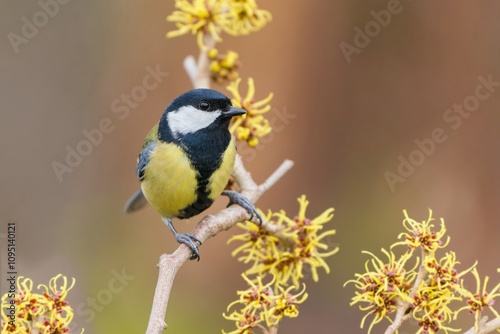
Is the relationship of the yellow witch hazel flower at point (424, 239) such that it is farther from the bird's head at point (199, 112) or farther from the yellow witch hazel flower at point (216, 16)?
the yellow witch hazel flower at point (216, 16)

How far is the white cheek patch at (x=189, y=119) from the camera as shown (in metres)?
2.40

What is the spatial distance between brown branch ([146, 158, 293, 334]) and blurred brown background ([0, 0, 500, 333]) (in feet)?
6.25

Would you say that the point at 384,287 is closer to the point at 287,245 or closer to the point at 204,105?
the point at 287,245

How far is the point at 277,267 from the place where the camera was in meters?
2.14

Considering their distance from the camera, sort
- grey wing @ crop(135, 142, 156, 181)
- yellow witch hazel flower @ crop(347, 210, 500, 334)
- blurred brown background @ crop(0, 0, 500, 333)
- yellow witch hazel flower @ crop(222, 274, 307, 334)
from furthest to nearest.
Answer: blurred brown background @ crop(0, 0, 500, 333)
grey wing @ crop(135, 142, 156, 181)
yellow witch hazel flower @ crop(222, 274, 307, 334)
yellow witch hazel flower @ crop(347, 210, 500, 334)

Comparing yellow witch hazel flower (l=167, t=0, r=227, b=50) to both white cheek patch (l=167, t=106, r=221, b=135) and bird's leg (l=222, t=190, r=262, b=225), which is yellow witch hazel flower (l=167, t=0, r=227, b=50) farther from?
bird's leg (l=222, t=190, r=262, b=225)

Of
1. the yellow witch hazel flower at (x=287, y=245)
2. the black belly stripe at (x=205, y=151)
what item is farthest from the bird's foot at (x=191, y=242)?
the black belly stripe at (x=205, y=151)

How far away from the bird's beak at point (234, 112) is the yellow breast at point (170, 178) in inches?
9.0

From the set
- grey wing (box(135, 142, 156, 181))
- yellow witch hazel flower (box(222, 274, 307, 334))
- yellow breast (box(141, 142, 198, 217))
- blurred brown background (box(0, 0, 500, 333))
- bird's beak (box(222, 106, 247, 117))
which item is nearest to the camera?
yellow witch hazel flower (box(222, 274, 307, 334))

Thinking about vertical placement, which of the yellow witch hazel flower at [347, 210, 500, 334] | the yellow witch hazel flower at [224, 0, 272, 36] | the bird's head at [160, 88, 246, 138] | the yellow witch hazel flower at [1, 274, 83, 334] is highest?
the yellow witch hazel flower at [224, 0, 272, 36]

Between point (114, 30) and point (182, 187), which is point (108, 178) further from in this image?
point (182, 187)

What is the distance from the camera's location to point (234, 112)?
2318 mm

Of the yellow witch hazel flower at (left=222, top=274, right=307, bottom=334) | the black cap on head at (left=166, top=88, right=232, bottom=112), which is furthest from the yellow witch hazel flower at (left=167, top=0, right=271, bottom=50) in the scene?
the yellow witch hazel flower at (left=222, top=274, right=307, bottom=334)

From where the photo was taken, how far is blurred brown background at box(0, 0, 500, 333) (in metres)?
4.32
